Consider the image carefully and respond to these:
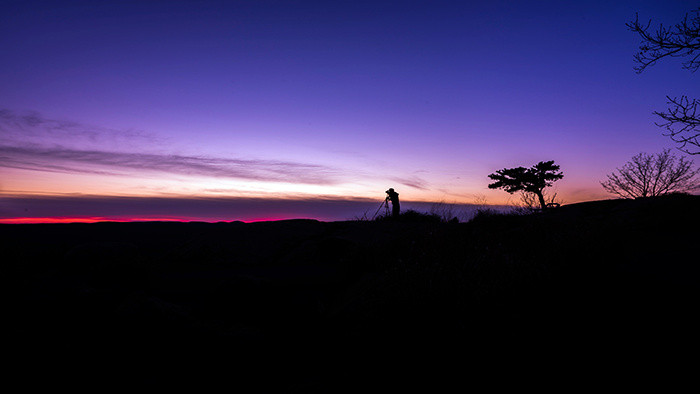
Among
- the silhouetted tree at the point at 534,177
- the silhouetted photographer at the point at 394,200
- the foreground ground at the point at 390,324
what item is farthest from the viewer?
the silhouetted tree at the point at 534,177

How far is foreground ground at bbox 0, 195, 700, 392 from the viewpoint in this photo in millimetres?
2754

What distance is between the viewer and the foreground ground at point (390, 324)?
2.75 m

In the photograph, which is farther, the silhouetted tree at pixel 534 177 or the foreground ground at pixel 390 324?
the silhouetted tree at pixel 534 177

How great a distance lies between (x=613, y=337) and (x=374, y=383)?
1936mm

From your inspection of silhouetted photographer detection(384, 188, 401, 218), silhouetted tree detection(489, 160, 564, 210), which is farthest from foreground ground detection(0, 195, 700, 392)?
silhouetted tree detection(489, 160, 564, 210)

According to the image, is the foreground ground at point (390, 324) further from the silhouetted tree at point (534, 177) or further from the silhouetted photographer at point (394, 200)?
the silhouetted tree at point (534, 177)

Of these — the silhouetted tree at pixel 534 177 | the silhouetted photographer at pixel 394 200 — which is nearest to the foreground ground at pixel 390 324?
the silhouetted photographer at pixel 394 200

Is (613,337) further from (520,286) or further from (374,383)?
(374,383)

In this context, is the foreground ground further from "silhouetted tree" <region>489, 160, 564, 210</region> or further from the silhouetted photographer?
"silhouetted tree" <region>489, 160, 564, 210</region>

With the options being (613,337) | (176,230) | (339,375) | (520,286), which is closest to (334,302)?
(339,375)

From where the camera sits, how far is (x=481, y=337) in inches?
121

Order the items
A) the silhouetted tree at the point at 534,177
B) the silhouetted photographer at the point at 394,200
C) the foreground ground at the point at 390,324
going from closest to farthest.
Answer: the foreground ground at the point at 390,324 < the silhouetted photographer at the point at 394,200 < the silhouetted tree at the point at 534,177

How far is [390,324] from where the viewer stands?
354cm

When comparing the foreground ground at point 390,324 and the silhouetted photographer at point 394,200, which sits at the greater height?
the silhouetted photographer at point 394,200
